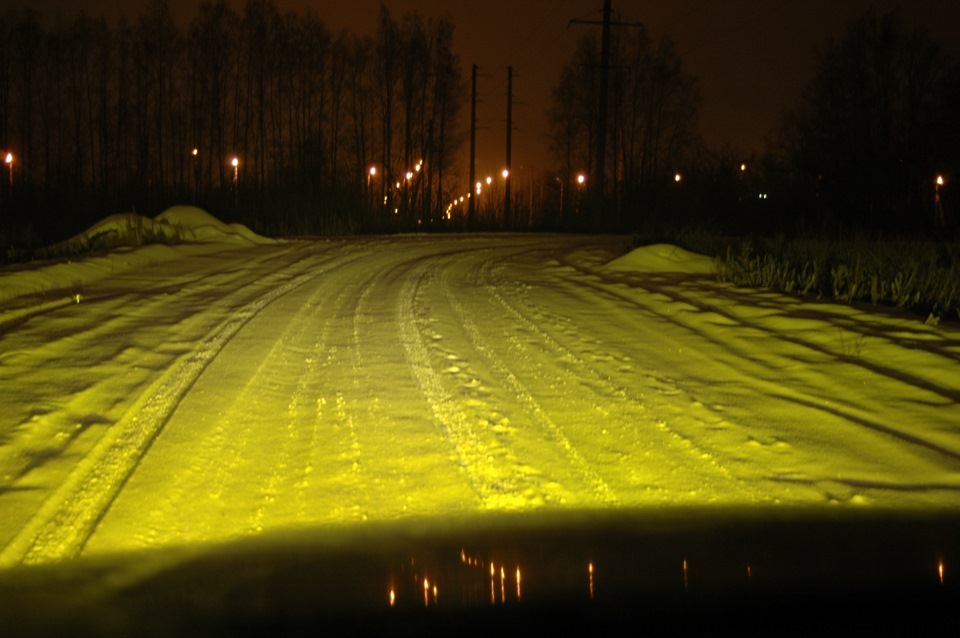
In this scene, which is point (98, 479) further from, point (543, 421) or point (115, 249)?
point (115, 249)

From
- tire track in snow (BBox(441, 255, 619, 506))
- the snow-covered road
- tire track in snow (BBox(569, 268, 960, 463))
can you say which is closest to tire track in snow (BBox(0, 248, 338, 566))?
the snow-covered road

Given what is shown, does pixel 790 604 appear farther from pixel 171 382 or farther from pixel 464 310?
pixel 464 310

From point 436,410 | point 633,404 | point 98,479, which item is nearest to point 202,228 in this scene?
point 436,410

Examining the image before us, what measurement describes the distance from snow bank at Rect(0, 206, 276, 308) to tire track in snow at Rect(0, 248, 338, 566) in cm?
381

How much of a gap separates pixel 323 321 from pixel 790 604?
7545mm

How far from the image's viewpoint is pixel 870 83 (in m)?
48.9

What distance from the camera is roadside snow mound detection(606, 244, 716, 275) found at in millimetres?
17250

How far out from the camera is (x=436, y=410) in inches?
304

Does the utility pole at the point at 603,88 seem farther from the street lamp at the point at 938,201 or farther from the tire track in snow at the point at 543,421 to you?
the tire track in snow at the point at 543,421

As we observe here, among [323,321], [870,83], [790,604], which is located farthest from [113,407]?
[870,83]

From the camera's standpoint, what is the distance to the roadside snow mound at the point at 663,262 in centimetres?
1725

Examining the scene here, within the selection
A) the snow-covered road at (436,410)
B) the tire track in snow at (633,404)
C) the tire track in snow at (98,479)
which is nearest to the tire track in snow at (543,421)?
the snow-covered road at (436,410)

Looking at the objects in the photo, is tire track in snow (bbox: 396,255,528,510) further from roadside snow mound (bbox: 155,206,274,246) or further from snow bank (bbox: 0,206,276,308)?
roadside snow mound (bbox: 155,206,274,246)

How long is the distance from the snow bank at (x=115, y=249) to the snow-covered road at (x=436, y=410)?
81 cm
